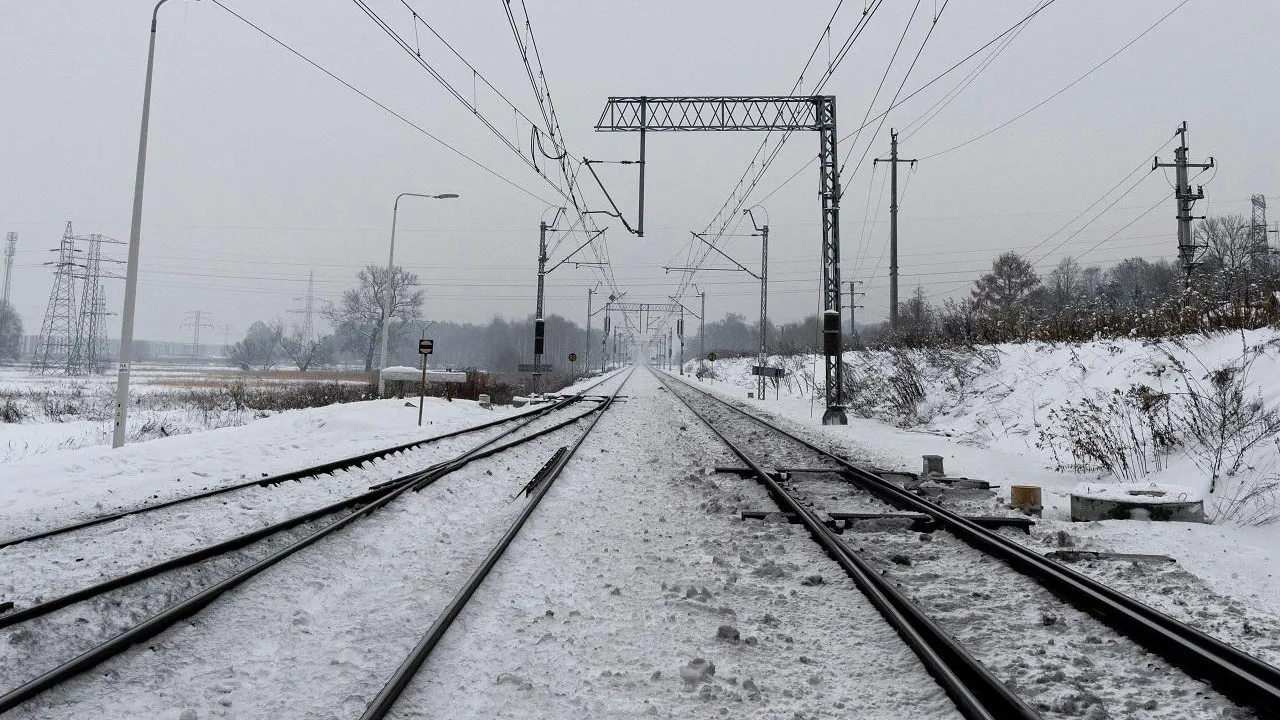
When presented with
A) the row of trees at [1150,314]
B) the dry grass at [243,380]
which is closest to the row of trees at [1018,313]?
the row of trees at [1150,314]

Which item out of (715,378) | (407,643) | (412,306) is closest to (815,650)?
(407,643)

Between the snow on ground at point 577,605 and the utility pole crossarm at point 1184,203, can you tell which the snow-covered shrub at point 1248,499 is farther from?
the utility pole crossarm at point 1184,203

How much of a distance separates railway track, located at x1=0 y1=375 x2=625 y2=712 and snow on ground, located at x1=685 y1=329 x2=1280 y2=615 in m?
6.59

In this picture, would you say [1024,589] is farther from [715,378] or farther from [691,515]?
[715,378]

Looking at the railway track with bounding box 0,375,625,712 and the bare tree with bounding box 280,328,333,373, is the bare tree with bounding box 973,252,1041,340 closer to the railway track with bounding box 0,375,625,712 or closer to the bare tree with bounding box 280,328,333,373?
the railway track with bounding box 0,375,625,712

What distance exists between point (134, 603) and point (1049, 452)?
512 inches

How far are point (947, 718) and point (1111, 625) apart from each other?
75.1 inches

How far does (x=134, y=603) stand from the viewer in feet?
14.9

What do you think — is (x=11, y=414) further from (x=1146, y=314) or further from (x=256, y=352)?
(x=256, y=352)

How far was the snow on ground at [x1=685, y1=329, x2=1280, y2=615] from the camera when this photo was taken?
562 centimetres

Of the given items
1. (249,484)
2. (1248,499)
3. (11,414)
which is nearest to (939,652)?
(1248,499)

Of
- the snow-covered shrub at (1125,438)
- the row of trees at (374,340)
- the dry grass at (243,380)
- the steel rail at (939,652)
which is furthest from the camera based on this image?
the row of trees at (374,340)

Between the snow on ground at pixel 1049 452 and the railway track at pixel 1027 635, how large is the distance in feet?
3.02

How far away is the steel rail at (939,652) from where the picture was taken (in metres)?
2.96
